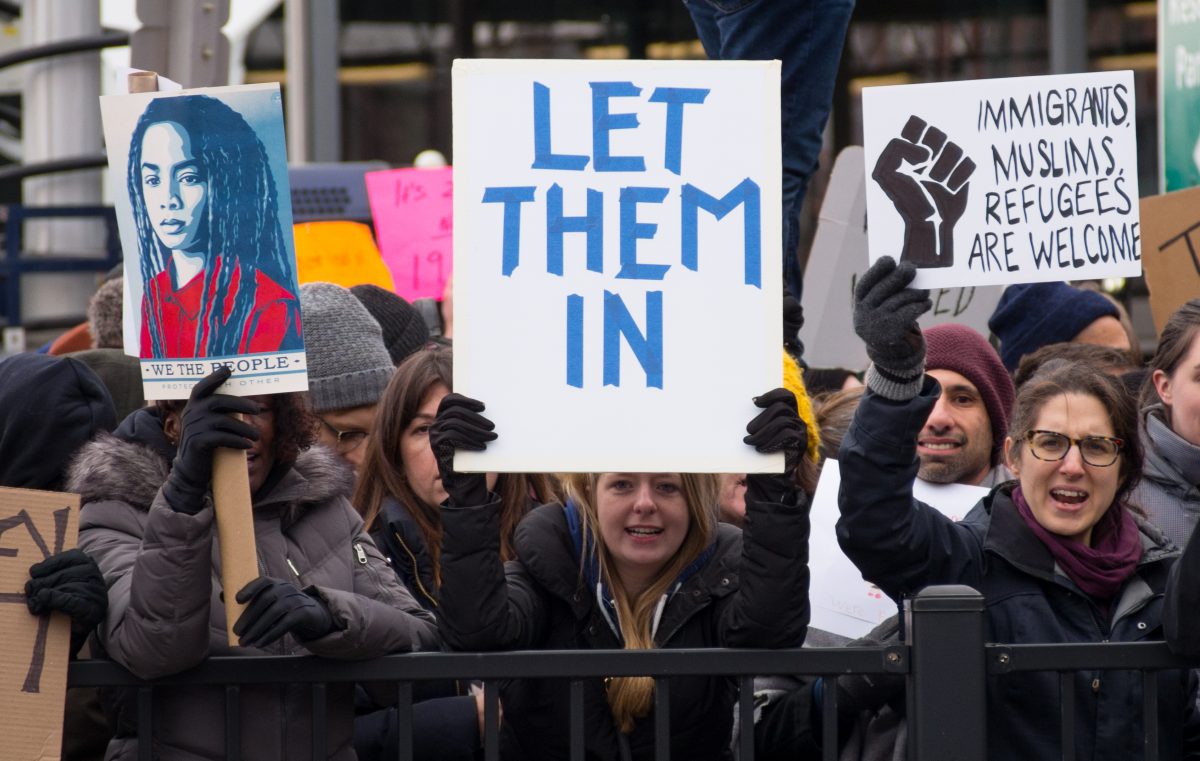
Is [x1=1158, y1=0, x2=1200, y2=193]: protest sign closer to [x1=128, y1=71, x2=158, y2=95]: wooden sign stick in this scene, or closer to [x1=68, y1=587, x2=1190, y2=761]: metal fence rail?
[x1=68, y1=587, x2=1190, y2=761]: metal fence rail

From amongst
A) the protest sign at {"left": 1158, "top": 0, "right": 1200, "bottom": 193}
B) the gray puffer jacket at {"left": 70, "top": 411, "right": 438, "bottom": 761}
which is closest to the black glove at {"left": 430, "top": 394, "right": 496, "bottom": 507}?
the gray puffer jacket at {"left": 70, "top": 411, "right": 438, "bottom": 761}

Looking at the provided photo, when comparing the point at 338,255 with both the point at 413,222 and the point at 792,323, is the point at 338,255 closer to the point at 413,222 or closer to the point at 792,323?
the point at 413,222

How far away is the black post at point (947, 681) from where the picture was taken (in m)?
2.74

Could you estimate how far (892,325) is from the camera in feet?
9.77

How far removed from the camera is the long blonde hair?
3.17 meters

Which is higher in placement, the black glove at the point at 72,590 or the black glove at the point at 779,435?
the black glove at the point at 779,435

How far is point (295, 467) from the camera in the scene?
3.23 meters

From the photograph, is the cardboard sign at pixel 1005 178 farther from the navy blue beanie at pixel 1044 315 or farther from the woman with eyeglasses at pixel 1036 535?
the navy blue beanie at pixel 1044 315

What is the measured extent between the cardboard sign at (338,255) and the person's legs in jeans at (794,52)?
196 centimetres

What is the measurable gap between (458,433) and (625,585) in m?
0.59

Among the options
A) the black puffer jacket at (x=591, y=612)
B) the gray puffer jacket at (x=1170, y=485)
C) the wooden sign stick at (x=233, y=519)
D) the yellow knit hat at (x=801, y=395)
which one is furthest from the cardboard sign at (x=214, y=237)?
the gray puffer jacket at (x=1170, y=485)

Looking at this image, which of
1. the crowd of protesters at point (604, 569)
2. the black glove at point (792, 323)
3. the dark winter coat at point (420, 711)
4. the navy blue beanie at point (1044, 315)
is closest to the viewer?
the crowd of protesters at point (604, 569)

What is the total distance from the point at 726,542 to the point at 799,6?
158 centimetres

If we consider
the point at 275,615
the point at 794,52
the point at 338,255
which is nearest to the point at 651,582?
the point at 275,615
